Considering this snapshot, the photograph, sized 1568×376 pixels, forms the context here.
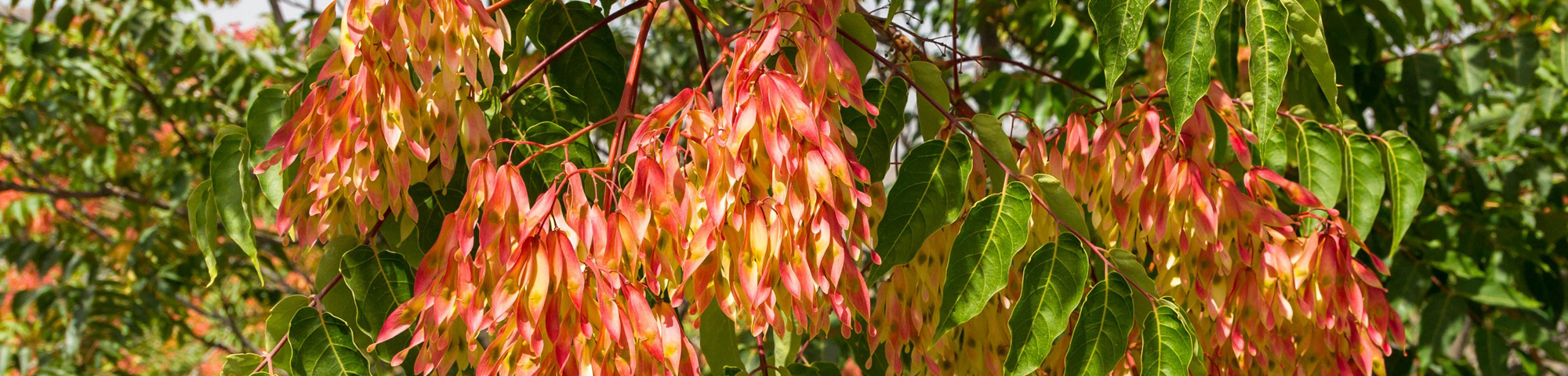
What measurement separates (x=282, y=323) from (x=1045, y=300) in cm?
72

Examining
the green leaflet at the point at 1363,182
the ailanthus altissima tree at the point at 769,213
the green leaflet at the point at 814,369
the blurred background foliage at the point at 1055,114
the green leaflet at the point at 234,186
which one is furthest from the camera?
the blurred background foliage at the point at 1055,114

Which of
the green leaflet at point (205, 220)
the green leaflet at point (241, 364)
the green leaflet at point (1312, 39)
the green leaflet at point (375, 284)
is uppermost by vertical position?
the green leaflet at point (1312, 39)

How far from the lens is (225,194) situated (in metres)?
1.00

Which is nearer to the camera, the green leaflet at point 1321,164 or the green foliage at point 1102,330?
the green foliage at point 1102,330

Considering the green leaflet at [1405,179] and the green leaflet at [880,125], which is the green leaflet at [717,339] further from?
the green leaflet at [1405,179]

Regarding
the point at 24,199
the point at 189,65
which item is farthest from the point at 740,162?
Result: the point at 24,199

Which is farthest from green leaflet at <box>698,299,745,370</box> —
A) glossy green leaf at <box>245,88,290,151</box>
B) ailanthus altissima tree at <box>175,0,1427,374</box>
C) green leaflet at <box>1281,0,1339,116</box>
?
green leaflet at <box>1281,0,1339,116</box>

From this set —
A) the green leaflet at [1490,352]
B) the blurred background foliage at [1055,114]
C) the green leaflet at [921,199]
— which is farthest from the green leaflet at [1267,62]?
the green leaflet at [1490,352]

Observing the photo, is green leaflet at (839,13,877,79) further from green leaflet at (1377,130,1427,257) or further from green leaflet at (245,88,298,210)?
green leaflet at (1377,130,1427,257)

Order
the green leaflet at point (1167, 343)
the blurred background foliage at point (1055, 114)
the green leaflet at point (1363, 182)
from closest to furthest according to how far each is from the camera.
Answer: the green leaflet at point (1167, 343) < the green leaflet at point (1363, 182) < the blurred background foliage at point (1055, 114)

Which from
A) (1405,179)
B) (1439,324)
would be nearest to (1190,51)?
(1405,179)

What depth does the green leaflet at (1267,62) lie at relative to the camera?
0.89 metres

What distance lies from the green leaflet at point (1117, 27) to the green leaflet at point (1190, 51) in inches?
1.1

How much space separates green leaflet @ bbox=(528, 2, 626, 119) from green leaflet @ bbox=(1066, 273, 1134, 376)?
1.81 feet
